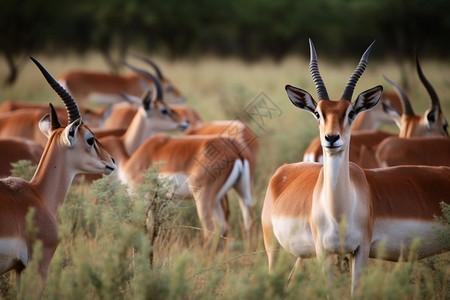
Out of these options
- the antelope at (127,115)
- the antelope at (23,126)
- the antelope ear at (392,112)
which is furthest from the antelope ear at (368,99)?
the antelope at (127,115)

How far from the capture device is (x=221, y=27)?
27.5 meters

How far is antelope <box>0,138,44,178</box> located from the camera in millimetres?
7388

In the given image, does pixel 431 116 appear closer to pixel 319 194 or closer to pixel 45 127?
→ pixel 319 194

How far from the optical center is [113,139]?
28.2ft

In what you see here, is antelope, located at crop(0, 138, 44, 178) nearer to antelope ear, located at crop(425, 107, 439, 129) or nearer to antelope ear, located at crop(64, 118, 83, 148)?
antelope ear, located at crop(64, 118, 83, 148)

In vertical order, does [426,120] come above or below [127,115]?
below

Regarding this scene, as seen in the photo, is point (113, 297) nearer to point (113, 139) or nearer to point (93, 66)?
point (113, 139)

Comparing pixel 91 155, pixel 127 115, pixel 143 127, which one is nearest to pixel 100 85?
pixel 127 115

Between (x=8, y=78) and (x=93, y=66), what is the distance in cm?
562

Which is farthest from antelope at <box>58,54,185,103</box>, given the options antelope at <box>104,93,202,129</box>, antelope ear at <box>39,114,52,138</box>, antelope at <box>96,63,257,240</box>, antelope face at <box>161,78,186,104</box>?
antelope ear at <box>39,114,52,138</box>

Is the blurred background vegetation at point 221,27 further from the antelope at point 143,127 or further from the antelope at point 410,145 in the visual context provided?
the antelope at point 410,145

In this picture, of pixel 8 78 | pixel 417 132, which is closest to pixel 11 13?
pixel 8 78

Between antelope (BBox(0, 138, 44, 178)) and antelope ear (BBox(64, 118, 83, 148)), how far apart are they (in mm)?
2450

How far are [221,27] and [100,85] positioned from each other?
11.4 m
